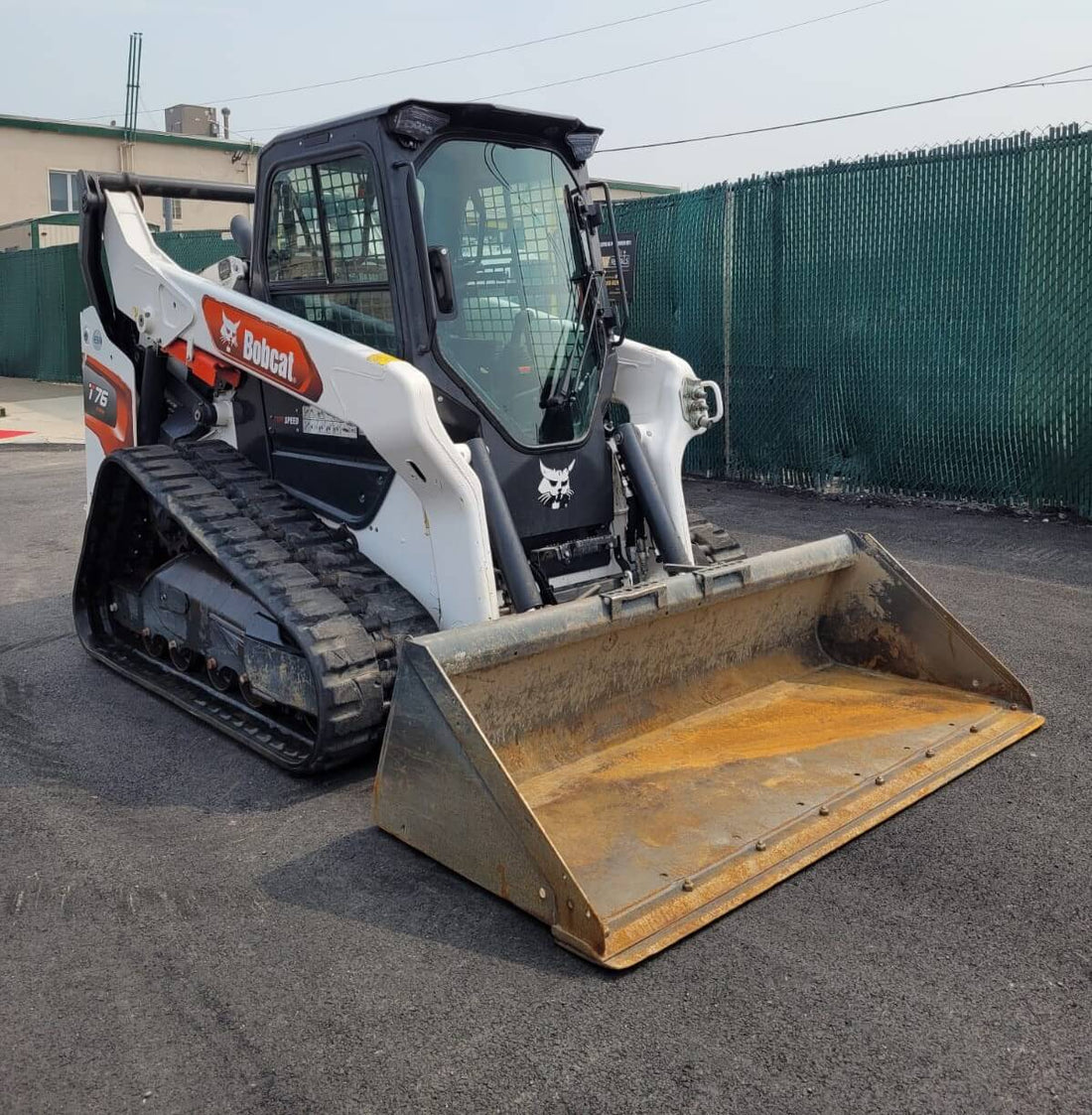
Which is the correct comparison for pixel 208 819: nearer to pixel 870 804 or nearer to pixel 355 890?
pixel 355 890

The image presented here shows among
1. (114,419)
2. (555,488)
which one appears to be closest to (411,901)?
(555,488)

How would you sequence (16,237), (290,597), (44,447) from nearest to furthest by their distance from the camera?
(290,597) < (44,447) < (16,237)

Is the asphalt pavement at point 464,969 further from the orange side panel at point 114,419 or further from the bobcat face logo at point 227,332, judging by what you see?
the orange side panel at point 114,419

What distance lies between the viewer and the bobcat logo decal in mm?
5355

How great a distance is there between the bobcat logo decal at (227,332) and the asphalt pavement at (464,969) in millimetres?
1805

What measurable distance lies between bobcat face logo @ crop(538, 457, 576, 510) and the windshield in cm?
13

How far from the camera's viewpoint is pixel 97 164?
30766 millimetres

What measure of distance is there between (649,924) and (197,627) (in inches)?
110

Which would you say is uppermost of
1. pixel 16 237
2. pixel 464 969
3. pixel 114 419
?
pixel 16 237

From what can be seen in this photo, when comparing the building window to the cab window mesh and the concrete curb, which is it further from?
the cab window mesh

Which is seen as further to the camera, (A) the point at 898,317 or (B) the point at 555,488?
(A) the point at 898,317

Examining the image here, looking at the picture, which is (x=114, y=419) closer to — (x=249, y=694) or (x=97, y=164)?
(x=249, y=694)

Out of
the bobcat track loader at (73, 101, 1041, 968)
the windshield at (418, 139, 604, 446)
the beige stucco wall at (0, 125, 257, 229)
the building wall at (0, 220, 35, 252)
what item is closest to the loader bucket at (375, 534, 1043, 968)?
the bobcat track loader at (73, 101, 1041, 968)

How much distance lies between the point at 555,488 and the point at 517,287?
33.9 inches
